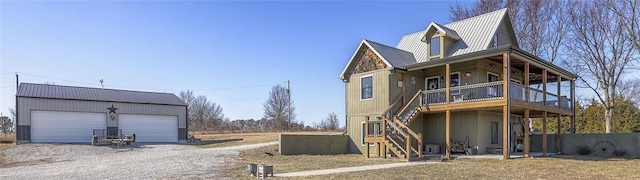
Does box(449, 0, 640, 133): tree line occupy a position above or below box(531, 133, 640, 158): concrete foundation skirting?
above

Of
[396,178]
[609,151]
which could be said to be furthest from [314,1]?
[609,151]

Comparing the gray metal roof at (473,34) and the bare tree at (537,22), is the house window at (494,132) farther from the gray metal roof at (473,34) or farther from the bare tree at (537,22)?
the bare tree at (537,22)

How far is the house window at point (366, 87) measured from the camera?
21245 mm

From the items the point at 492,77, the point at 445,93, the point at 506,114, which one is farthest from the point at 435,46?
the point at 506,114

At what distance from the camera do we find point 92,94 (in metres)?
28.3

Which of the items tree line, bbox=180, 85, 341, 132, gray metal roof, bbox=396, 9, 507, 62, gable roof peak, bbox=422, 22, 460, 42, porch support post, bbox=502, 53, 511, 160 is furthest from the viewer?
tree line, bbox=180, 85, 341, 132

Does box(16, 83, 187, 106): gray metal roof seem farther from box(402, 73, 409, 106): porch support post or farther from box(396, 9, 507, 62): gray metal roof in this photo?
box(396, 9, 507, 62): gray metal roof

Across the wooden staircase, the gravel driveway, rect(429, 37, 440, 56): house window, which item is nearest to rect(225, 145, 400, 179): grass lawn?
the gravel driveway

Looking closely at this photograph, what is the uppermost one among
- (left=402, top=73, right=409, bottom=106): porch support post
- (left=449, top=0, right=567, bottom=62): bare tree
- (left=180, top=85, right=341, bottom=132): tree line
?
(left=449, top=0, right=567, bottom=62): bare tree

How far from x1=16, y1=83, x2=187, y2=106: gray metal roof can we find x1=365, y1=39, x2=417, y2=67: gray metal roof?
1695cm

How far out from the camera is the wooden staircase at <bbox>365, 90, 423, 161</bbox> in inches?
660

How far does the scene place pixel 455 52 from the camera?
2039 cm

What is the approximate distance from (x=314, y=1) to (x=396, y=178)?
10017 millimetres

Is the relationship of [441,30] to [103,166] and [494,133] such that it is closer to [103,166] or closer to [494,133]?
[494,133]
